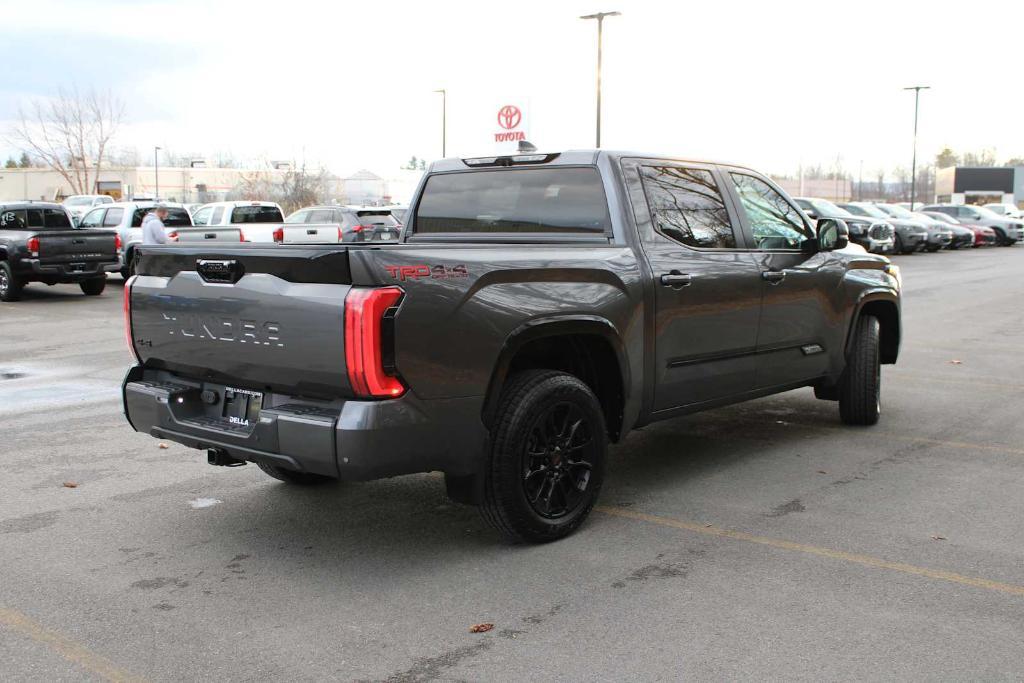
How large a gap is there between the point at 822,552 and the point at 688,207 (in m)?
2.18

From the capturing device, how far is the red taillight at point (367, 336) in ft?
13.5

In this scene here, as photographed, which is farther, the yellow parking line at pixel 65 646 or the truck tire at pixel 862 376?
the truck tire at pixel 862 376

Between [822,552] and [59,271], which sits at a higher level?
[59,271]

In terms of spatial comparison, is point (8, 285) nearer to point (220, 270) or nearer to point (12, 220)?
point (12, 220)

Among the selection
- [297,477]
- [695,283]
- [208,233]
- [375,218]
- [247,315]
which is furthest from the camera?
[375,218]

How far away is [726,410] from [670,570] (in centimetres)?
393

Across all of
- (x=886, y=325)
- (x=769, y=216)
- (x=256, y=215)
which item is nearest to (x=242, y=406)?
(x=769, y=216)

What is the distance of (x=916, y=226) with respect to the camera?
116 ft

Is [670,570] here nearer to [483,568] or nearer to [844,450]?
[483,568]

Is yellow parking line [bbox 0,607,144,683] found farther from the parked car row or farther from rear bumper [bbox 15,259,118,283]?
the parked car row

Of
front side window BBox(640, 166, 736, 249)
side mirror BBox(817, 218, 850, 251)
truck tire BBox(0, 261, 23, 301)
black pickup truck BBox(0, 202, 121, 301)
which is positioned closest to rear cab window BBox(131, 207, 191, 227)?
black pickup truck BBox(0, 202, 121, 301)

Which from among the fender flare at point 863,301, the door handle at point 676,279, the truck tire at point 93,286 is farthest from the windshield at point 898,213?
the door handle at point 676,279

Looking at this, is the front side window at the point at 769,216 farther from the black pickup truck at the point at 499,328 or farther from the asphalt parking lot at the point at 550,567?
the asphalt parking lot at the point at 550,567

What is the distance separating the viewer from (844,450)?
6988mm
